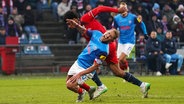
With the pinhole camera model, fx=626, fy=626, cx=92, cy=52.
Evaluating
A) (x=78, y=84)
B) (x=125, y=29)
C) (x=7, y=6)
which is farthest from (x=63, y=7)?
(x=78, y=84)

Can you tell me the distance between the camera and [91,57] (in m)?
15.4

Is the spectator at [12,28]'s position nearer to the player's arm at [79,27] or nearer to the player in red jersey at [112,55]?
the player in red jersey at [112,55]

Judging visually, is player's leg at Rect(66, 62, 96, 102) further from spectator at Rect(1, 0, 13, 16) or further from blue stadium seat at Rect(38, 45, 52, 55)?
spectator at Rect(1, 0, 13, 16)

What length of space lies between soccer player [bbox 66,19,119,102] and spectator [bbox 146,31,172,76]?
46.8 feet

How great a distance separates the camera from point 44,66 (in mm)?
29625

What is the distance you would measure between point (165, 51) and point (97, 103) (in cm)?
1632

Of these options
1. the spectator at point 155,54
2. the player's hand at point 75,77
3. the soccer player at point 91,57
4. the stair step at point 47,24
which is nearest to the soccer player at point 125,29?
the spectator at point 155,54

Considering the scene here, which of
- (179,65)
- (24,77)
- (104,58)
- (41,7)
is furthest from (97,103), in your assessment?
(41,7)

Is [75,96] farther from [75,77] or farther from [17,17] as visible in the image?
[17,17]

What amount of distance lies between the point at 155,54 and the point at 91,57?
14661 millimetres

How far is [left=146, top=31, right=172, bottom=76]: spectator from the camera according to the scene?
97.7ft

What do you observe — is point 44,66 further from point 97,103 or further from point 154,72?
point 97,103

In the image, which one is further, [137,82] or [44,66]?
[44,66]

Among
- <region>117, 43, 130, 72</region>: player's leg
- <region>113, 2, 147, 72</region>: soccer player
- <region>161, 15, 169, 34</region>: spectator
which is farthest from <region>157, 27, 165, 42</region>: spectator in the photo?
<region>117, 43, 130, 72</region>: player's leg
